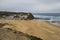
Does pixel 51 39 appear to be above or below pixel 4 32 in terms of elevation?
below

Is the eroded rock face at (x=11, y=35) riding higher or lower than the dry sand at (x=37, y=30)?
higher

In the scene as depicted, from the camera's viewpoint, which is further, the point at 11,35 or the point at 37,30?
the point at 37,30

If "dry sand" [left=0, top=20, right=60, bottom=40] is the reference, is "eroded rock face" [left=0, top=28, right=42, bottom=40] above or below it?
above

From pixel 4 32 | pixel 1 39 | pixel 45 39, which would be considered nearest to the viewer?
pixel 1 39

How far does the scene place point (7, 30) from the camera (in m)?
9.09

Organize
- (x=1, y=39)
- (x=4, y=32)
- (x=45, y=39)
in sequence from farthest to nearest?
(x=45, y=39) → (x=4, y=32) → (x=1, y=39)

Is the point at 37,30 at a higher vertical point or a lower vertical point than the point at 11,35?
lower

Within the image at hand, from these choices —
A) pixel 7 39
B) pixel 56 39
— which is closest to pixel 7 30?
pixel 7 39

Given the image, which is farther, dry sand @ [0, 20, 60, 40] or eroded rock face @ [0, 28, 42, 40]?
dry sand @ [0, 20, 60, 40]

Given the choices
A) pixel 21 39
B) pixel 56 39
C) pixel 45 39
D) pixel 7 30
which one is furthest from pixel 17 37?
pixel 56 39

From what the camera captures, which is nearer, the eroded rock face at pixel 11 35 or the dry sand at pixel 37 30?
the eroded rock face at pixel 11 35

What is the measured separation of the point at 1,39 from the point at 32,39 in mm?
1471

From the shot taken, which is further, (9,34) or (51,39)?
(51,39)

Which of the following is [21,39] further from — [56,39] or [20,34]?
[56,39]
